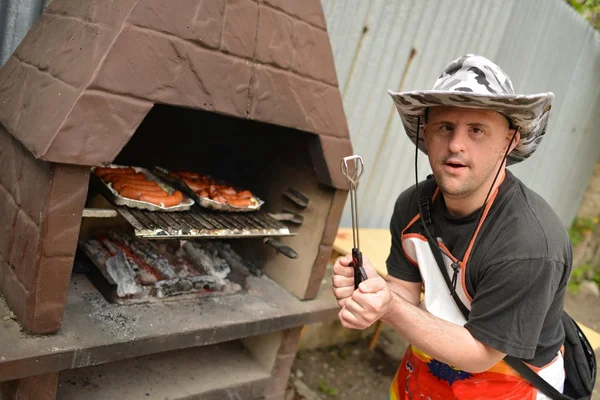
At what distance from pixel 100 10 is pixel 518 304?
2051 mm

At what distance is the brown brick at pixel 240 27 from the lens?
7.27 feet

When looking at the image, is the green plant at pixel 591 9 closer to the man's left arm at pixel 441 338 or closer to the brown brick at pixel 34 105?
the man's left arm at pixel 441 338

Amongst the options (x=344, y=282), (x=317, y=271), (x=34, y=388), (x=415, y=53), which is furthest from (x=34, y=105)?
(x=415, y=53)

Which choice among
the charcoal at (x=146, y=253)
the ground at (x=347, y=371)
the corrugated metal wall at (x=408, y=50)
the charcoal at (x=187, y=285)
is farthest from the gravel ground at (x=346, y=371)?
the charcoal at (x=146, y=253)

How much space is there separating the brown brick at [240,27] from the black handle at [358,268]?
116 centimetres

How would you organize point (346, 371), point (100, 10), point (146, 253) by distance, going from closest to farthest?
1. point (100, 10)
2. point (146, 253)
3. point (346, 371)

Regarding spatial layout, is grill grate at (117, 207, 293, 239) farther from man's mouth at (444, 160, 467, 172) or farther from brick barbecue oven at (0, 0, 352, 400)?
man's mouth at (444, 160, 467, 172)

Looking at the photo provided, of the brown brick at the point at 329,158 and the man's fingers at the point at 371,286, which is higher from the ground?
the brown brick at the point at 329,158

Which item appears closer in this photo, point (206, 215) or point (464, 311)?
point (464, 311)

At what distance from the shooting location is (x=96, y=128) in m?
1.88

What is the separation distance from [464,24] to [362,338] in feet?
11.3

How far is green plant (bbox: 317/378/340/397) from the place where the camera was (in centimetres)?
394

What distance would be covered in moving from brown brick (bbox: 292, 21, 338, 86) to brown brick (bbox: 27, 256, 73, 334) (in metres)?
1.46

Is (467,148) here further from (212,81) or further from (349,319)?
(212,81)
